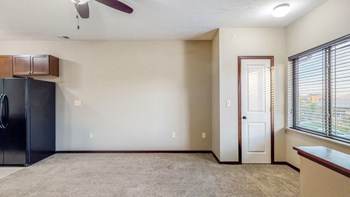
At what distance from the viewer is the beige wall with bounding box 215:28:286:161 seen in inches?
154

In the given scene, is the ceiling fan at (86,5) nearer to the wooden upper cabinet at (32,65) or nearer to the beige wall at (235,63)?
the beige wall at (235,63)

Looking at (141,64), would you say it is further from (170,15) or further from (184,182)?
(184,182)

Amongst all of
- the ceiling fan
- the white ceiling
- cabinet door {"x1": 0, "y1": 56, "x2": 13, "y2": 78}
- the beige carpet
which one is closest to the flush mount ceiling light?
the white ceiling

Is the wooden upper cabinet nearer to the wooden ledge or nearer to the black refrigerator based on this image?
the black refrigerator

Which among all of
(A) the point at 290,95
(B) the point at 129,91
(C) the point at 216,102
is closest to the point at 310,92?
(A) the point at 290,95

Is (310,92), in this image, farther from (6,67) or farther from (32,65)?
(6,67)

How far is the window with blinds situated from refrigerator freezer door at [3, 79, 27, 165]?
5039 mm

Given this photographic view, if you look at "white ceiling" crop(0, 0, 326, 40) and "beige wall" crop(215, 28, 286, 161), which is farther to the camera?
"beige wall" crop(215, 28, 286, 161)

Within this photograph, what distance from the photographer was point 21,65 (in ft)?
14.5

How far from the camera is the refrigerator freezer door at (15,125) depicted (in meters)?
3.89

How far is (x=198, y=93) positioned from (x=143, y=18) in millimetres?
2121

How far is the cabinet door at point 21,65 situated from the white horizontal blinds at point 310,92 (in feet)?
17.7

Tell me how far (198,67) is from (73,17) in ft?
8.91

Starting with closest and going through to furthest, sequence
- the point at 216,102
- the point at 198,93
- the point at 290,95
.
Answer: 1. the point at 290,95
2. the point at 216,102
3. the point at 198,93
